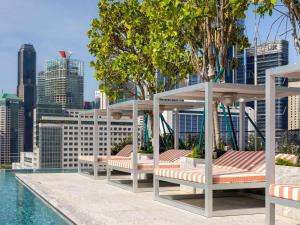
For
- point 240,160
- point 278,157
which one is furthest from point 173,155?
point 278,157

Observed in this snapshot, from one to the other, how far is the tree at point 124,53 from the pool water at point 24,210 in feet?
19.4

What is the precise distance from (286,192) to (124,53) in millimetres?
12224

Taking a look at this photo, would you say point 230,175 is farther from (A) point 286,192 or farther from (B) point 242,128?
(B) point 242,128

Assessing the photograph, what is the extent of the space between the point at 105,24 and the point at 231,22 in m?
6.69

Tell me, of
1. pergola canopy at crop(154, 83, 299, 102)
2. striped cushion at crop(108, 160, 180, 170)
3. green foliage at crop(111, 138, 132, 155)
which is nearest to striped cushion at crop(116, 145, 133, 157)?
green foliage at crop(111, 138, 132, 155)

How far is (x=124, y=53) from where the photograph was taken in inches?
717

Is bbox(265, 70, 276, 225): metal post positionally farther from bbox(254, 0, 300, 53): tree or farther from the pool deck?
bbox(254, 0, 300, 53): tree

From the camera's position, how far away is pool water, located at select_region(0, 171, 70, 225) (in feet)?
30.9

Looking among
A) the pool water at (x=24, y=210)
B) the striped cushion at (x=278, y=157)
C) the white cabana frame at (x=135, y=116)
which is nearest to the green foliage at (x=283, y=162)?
the striped cushion at (x=278, y=157)

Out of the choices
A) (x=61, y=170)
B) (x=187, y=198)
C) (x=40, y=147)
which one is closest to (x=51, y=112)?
(x=40, y=147)

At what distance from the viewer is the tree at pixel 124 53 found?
58.1 ft

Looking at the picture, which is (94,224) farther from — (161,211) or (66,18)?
(66,18)

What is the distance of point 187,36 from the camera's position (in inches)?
542

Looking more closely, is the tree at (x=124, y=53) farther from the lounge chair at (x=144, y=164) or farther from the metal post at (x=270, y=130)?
the metal post at (x=270, y=130)
